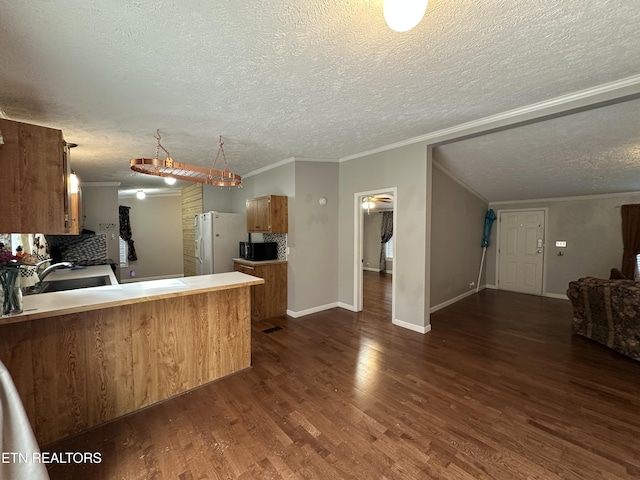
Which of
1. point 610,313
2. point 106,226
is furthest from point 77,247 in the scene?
point 610,313

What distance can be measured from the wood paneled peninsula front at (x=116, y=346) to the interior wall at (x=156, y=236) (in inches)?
232

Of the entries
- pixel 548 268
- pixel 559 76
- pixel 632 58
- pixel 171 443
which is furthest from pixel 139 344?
pixel 548 268

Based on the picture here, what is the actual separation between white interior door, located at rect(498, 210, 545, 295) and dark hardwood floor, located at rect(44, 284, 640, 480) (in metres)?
3.18

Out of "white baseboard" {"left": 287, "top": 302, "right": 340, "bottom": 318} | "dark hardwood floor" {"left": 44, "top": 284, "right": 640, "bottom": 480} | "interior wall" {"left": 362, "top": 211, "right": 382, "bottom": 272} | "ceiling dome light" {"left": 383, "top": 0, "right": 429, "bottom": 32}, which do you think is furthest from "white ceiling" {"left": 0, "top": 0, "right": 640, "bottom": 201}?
"interior wall" {"left": 362, "top": 211, "right": 382, "bottom": 272}

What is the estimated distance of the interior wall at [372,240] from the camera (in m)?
9.07

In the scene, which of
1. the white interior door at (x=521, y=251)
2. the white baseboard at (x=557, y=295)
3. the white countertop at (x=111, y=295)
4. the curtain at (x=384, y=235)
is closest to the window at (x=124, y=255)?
the white countertop at (x=111, y=295)

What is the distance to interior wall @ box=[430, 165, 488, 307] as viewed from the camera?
4.59m

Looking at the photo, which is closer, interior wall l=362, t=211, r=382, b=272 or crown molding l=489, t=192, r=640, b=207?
crown molding l=489, t=192, r=640, b=207

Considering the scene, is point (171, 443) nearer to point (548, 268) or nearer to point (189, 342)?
→ point (189, 342)

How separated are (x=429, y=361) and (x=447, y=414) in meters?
0.84

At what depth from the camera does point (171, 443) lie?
1758mm

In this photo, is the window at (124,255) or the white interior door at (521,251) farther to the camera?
the window at (124,255)

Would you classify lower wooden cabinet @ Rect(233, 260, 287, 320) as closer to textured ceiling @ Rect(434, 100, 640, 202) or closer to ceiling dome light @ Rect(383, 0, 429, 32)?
textured ceiling @ Rect(434, 100, 640, 202)

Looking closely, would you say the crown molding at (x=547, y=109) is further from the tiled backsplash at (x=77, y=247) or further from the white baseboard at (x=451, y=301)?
the tiled backsplash at (x=77, y=247)
